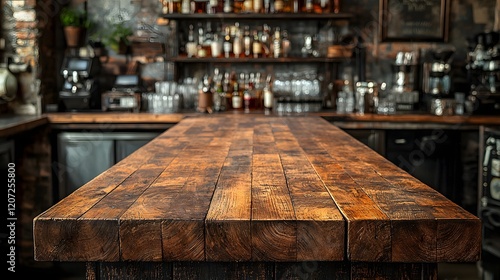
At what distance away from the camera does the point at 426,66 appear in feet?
18.0

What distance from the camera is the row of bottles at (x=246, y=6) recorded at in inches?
219

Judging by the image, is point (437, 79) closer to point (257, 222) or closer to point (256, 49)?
point (256, 49)

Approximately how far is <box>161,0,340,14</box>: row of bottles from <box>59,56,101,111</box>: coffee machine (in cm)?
85

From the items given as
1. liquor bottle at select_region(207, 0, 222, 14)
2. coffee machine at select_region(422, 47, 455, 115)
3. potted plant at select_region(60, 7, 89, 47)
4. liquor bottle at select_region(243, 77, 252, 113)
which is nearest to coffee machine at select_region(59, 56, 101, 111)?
potted plant at select_region(60, 7, 89, 47)

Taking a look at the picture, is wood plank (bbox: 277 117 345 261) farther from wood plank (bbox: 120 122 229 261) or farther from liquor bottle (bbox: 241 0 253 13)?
liquor bottle (bbox: 241 0 253 13)

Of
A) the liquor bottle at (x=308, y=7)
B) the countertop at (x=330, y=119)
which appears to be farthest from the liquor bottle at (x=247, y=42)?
the countertop at (x=330, y=119)

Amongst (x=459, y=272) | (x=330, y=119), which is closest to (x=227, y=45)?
(x=330, y=119)

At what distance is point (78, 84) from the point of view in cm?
548

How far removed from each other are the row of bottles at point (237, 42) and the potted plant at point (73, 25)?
3.18ft

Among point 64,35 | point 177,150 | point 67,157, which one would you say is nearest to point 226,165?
point 177,150

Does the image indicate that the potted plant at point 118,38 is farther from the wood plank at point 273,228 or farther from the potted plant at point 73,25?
the wood plank at point 273,228

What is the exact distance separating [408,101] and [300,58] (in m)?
1.02

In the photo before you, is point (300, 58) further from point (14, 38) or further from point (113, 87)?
point (14, 38)

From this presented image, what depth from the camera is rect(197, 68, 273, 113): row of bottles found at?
5.38 metres
